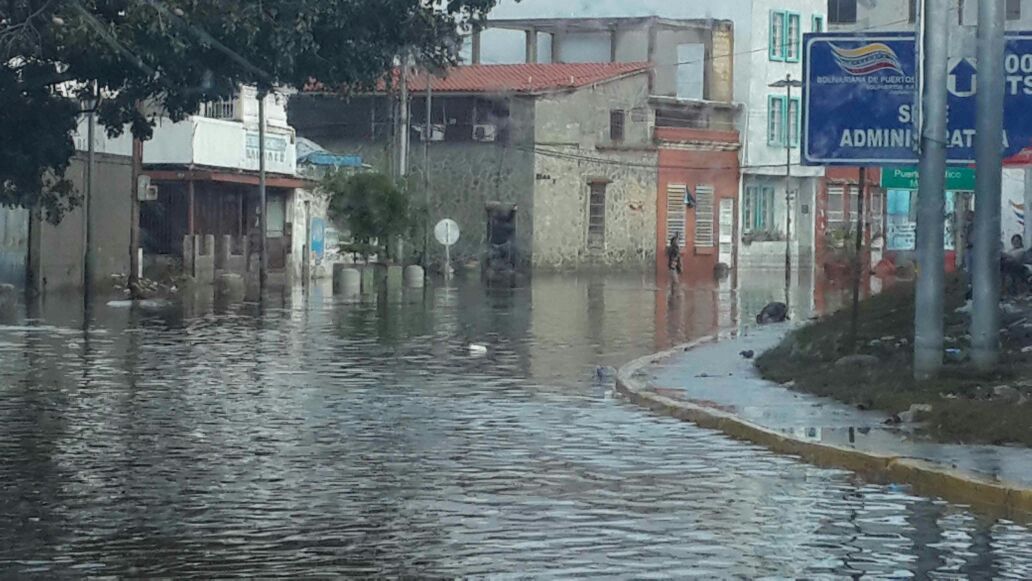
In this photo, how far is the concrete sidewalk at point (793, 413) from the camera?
44.5ft

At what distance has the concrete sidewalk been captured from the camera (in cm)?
1355

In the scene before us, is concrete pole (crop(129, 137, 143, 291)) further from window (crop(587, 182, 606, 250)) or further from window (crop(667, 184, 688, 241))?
window (crop(667, 184, 688, 241))

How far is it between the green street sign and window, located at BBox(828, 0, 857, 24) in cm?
4958

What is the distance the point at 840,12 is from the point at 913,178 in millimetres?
51072

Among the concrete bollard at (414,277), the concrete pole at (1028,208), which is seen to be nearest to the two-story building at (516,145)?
the concrete bollard at (414,277)

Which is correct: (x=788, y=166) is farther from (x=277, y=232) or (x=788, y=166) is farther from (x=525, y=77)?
(x=277, y=232)

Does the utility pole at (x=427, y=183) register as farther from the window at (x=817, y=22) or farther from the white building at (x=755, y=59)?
the window at (x=817, y=22)

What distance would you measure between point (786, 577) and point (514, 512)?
250 cm

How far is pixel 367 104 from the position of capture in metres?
71.3

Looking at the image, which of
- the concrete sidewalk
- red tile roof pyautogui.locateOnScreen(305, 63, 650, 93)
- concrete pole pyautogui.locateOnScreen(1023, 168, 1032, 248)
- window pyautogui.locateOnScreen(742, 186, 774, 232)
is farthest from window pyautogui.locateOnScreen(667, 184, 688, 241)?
the concrete sidewalk

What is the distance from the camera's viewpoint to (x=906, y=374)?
19.2 m

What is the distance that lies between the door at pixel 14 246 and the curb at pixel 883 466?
93.3 feet

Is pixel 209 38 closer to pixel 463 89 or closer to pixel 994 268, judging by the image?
pixel 994 268

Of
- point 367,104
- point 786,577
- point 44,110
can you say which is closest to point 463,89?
point 367,104
